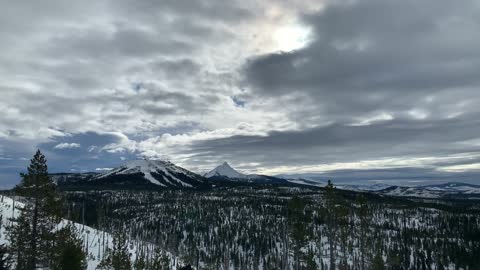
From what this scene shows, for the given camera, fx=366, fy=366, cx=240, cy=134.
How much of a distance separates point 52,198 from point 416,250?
671ft

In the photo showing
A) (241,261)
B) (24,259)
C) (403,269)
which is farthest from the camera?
(241,261)

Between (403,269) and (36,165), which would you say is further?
(403,269)

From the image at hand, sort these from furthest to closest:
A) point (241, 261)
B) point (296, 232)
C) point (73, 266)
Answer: point (241, 261) < point (296, 232) < point (73, 266)

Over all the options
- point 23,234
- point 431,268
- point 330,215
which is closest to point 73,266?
point 23,234

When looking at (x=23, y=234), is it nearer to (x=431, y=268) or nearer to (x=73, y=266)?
(x=73, y=266)

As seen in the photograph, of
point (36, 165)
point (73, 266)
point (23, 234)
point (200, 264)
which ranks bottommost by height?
point (200, 264)

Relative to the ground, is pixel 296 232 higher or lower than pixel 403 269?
higher

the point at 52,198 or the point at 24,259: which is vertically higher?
the point at 52,198

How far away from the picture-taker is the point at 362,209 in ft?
177

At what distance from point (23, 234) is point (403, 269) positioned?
582 feet

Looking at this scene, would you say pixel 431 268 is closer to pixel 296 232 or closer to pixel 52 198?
pixel 296 232

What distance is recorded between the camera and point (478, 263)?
178 metres

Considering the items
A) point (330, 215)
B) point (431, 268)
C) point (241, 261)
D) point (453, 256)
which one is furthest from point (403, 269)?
point (330, 215)

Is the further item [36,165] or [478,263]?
[478,263]
